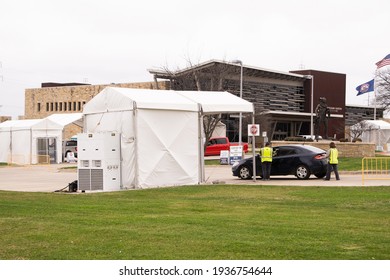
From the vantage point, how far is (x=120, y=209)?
52.0 ft

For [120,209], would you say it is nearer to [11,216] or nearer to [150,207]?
[150,207]

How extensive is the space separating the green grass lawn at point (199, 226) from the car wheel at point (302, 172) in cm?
692

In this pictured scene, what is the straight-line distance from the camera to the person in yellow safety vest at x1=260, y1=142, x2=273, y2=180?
86.9ft

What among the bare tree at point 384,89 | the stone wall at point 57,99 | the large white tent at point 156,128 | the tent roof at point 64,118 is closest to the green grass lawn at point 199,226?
the large white tent at point 156,128

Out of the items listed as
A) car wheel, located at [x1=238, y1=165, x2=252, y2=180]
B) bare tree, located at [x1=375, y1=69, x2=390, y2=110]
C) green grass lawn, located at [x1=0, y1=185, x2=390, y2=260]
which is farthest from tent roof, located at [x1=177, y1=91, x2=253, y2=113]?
bare tree, located at [x1=375, y1=69, x2=390, y2=110]

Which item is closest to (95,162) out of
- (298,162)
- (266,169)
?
(266,169)

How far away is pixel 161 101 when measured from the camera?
25.0 metres

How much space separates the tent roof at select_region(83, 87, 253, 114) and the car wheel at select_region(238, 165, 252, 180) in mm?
2855

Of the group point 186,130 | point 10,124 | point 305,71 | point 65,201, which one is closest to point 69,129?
point 10,124

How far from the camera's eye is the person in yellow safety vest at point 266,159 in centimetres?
2650

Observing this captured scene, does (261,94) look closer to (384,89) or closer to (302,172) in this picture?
(384,89)

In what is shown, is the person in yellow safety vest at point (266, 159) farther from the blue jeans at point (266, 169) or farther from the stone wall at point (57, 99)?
the stone wall at point (57, 99)

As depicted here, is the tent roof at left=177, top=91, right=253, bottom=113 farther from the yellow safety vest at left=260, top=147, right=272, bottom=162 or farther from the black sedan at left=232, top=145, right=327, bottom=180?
the black sedan at left=232, top=145, right=327, bottom=180

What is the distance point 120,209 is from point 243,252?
281 inches
